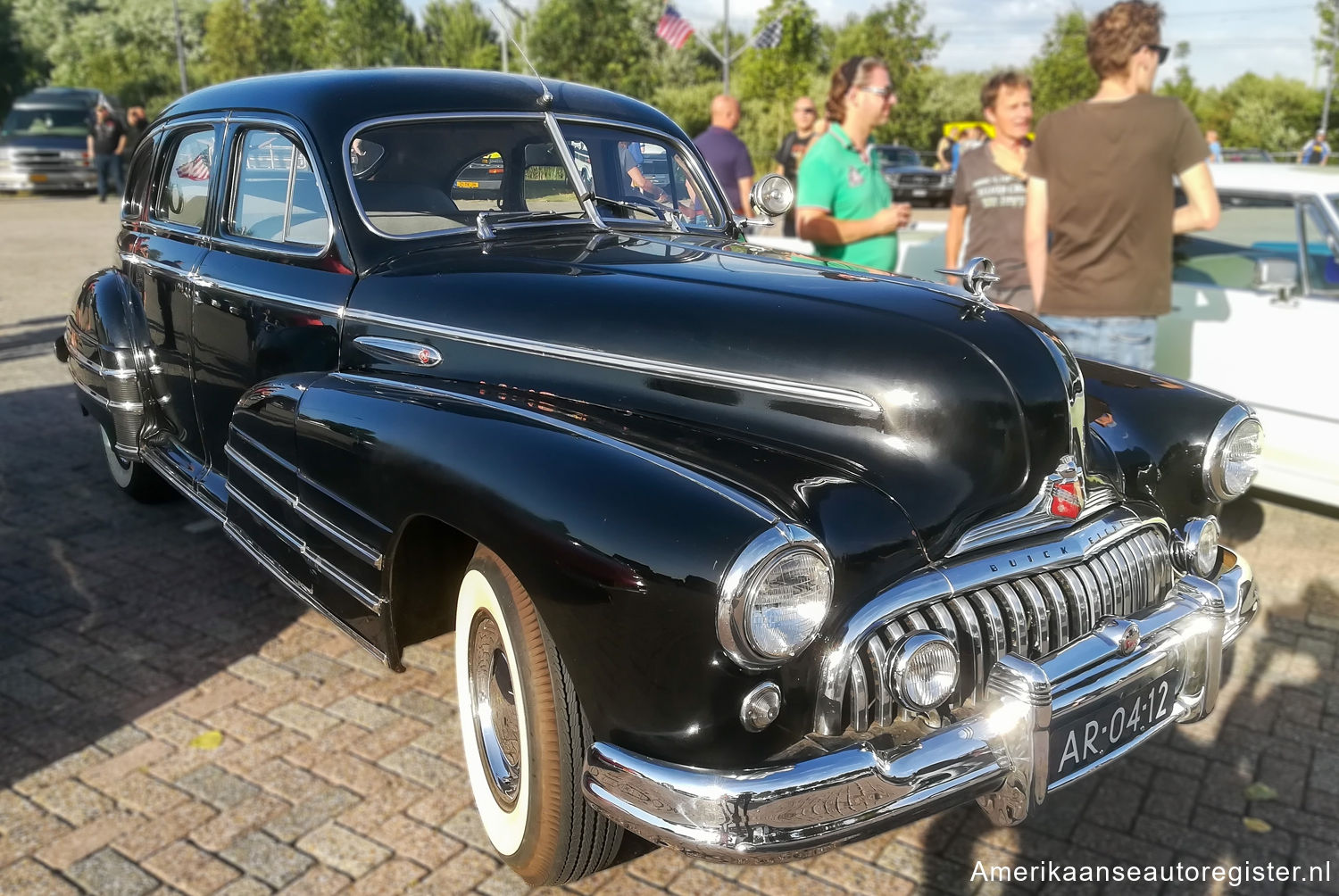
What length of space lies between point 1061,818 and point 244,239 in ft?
10.0

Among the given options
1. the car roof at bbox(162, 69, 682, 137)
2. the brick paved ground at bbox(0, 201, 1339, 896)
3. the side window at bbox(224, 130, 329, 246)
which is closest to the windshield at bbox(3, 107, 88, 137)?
the brick paved ground at bbox(0, 201, 1339, 896)

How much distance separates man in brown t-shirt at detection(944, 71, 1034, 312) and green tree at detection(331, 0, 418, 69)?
3514 centimetres

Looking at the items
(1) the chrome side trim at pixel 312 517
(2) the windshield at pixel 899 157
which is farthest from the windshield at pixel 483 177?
(2) the windshield at pixel 899 157

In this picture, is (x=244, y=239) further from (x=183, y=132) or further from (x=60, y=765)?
(x=60, y=765)

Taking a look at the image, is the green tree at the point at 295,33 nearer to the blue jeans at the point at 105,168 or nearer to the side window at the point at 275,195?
the blue jeans at the point at 105,168

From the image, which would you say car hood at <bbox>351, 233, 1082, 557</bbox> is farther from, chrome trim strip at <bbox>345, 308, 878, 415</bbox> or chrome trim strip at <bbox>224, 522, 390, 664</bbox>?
chrome trim strip at <bbox>224, 522, 390, 664</bbox>

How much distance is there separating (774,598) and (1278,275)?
3820mm

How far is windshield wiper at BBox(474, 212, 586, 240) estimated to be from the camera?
3314 mm

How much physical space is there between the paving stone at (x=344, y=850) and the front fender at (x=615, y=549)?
2.83 feet

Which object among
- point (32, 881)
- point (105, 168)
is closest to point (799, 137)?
point (32, 881)

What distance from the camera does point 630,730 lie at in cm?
215

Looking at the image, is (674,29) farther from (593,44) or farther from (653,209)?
(593,44)

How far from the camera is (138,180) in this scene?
4.72 m

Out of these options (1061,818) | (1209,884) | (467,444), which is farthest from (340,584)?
(1209,884)
